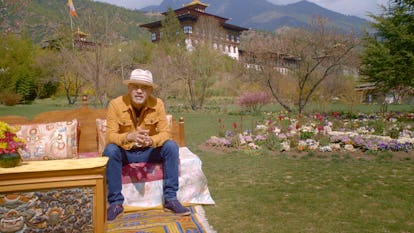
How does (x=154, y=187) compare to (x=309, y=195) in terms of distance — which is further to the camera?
(x=309, y=195)

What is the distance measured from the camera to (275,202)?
3844 mm

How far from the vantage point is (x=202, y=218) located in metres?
3.37

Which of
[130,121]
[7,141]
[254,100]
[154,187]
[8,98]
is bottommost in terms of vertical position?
[154,187]

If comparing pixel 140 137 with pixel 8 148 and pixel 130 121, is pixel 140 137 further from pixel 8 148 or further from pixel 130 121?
pixel 8 148

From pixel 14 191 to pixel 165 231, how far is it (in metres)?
→ 1.27

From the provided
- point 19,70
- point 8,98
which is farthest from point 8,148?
point 19,70

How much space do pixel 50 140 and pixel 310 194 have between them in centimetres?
314

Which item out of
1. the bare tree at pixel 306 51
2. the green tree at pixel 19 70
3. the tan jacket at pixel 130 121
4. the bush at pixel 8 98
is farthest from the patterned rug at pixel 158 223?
the green tree at pixel 19 70

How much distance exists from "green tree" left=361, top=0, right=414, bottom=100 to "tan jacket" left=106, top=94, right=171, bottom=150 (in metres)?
11.9

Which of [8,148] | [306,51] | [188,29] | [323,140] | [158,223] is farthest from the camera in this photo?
[188,29]

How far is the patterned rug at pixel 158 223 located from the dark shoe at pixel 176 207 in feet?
0.16

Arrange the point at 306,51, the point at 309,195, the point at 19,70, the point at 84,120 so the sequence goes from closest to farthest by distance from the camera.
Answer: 1. the point at 309,195
2. the point at 84,120
3. the point at 306,51
4. the point at 19,70

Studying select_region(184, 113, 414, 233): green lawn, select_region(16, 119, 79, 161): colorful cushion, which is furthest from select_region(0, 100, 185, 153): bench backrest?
select_region(184, 113, 414, 233): green lawn

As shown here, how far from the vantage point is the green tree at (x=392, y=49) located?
1297cm
